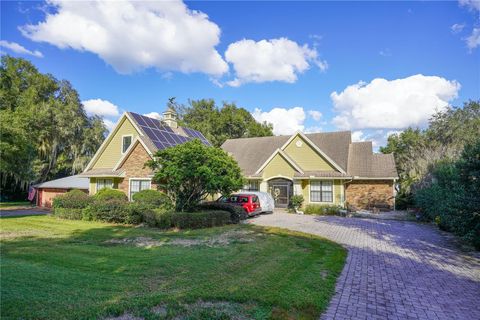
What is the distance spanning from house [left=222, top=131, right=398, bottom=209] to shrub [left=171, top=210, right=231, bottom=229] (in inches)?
404

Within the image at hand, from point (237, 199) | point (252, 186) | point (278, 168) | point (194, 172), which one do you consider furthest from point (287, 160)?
point (194, 172)

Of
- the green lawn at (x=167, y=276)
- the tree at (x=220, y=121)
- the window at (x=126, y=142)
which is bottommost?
the green lawn at (x=167, y=276)

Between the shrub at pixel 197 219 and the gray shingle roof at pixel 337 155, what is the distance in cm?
1040

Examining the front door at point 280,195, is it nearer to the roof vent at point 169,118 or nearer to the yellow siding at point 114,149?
the roof vent at point 169,118

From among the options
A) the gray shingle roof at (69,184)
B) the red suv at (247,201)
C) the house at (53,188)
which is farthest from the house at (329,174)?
the house at (53,188)

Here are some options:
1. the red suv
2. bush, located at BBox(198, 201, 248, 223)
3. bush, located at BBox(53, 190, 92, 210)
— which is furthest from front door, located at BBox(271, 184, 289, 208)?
bush, located at BBox(53, 190, 92, 210)

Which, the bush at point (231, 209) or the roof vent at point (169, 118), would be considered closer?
the bush at point (231, 209)

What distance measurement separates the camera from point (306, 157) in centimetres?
2389

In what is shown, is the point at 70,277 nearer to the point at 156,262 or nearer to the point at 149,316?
the point at 156,262

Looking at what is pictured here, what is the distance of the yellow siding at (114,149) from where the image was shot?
22.2 m

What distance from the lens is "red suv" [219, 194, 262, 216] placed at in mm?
17719

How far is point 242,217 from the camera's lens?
52.7ft

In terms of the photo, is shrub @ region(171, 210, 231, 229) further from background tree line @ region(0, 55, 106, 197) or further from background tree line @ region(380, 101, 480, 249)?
background tree line @ region(0, 55, 106, 197)

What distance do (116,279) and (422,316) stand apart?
5979mm
